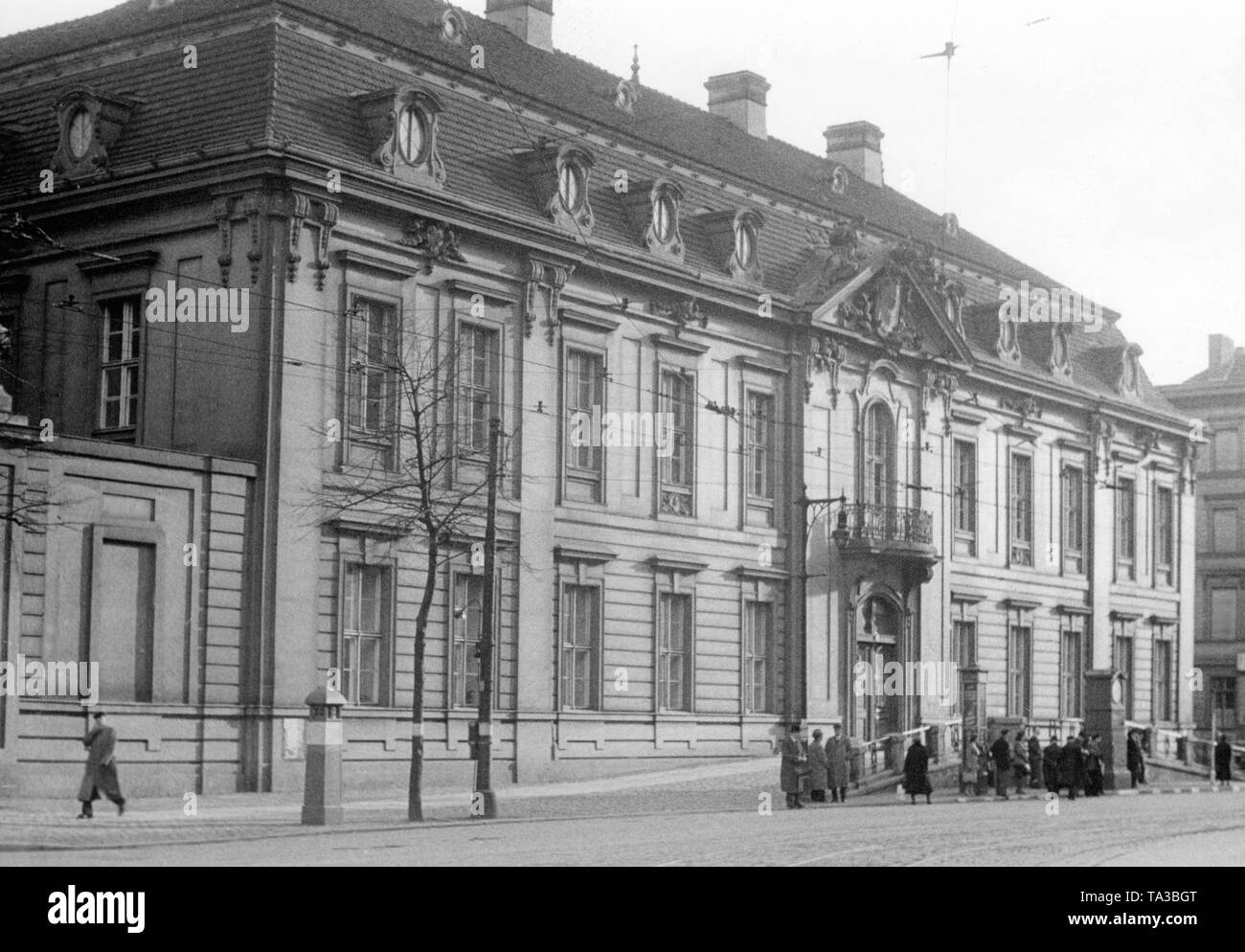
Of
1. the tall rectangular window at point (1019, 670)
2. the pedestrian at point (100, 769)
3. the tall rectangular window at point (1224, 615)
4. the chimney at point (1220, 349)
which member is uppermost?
the chimney at point (1220, 349)

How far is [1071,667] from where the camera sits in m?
58.2

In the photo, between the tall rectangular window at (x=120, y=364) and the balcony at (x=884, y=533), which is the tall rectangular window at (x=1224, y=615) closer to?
the balcony at (x=884, y=533)

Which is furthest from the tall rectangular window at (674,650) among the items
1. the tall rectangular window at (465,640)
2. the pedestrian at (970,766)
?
the pedestrian at (970,766)

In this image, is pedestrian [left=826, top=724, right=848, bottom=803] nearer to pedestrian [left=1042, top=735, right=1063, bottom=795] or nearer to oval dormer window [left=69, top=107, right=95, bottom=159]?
pedestrian [left=1042, top=735, right=1063, bottom=795]

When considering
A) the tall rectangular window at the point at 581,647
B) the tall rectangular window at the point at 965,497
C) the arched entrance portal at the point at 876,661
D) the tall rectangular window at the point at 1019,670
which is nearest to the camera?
the tall rectangular window at the point at 581,647

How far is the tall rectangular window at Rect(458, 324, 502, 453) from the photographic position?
37.4 m

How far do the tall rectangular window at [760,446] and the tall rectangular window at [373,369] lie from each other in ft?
37.3

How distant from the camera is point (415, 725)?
95.8ft

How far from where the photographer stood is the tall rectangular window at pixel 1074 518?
58.2 meters

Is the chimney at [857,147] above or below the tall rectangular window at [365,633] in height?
above

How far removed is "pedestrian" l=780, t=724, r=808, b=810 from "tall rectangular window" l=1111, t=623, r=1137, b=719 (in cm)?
2601

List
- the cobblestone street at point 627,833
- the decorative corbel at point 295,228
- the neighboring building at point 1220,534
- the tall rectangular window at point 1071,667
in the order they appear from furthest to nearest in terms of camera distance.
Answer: the neighboring building at point 1220,534
the tall rectangular window at point 1071,667
the decorative corbel at point 295,228
the cobblestone street at point 627,833
